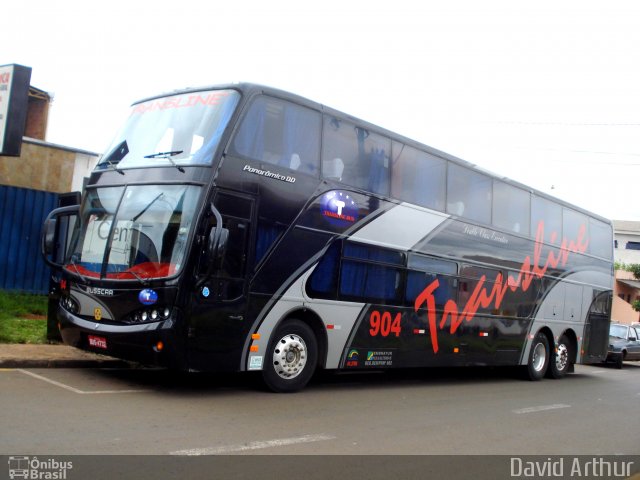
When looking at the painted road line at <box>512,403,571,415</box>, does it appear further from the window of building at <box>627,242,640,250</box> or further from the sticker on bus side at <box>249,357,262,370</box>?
the window of building at <box>627,242,640,250</box>

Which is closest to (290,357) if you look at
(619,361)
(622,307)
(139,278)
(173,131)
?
(139,278)

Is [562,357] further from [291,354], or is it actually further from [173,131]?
[173,131]

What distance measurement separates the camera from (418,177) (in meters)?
12.3

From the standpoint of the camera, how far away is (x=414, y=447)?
7.32 metres

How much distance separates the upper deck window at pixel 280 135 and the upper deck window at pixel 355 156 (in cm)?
28

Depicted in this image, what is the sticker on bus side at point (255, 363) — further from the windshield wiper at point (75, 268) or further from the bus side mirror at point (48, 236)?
the bus side mirror at point (48, 236)

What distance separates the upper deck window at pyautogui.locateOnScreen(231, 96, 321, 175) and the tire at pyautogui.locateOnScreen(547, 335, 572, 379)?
10.1 metres

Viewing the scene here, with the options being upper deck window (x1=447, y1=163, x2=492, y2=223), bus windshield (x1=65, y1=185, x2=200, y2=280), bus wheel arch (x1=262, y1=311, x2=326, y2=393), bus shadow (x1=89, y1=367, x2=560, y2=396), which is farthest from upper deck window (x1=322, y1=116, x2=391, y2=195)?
bus shadow (x1=89, y1=367, x2=560, y2=396)

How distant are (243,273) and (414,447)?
3.32 meters

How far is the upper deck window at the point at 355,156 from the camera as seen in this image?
10383 millimetres

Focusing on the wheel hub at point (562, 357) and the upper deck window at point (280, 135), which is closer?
the upper deck window at point (280, 135)

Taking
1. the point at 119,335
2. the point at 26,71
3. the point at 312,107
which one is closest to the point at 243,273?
the point at 119,335
